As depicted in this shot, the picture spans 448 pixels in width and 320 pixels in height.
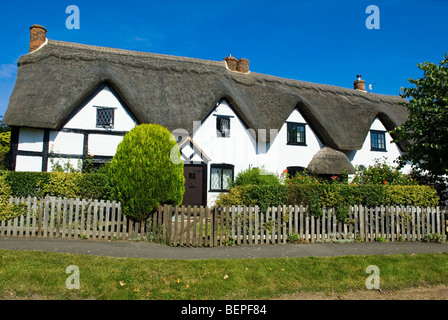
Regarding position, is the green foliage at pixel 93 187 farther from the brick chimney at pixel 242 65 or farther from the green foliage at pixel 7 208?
the brick chimney at pixel 242 65

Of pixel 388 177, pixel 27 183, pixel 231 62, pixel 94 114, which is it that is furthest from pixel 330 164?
pixel 27 183

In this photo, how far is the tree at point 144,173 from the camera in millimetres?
9008

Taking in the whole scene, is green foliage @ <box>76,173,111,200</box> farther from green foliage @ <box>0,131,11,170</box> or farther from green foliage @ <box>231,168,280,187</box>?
green foliage @ <box>0,131,11,170</box>

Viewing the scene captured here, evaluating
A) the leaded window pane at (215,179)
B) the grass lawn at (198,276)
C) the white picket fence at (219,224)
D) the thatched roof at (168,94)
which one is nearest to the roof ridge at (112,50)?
the thatched roof at (168,94)

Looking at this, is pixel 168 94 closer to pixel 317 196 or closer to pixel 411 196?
pixel 317 196

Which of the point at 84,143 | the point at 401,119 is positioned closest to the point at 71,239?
the point at 84,143

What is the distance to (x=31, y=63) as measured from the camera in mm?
15133

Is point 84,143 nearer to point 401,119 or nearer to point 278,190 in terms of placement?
point 278,190

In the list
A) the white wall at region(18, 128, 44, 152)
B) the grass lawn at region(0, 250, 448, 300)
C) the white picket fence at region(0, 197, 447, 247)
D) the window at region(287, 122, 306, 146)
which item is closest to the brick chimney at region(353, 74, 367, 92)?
the window at region(287, 122, 306, 146)

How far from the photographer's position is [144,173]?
358 inches

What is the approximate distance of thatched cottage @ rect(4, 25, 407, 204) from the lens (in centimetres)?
1348

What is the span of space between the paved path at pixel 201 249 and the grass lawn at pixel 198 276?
2.01 feet

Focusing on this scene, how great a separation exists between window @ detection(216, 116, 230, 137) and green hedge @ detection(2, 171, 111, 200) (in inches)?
296

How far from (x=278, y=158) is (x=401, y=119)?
32.1ft
